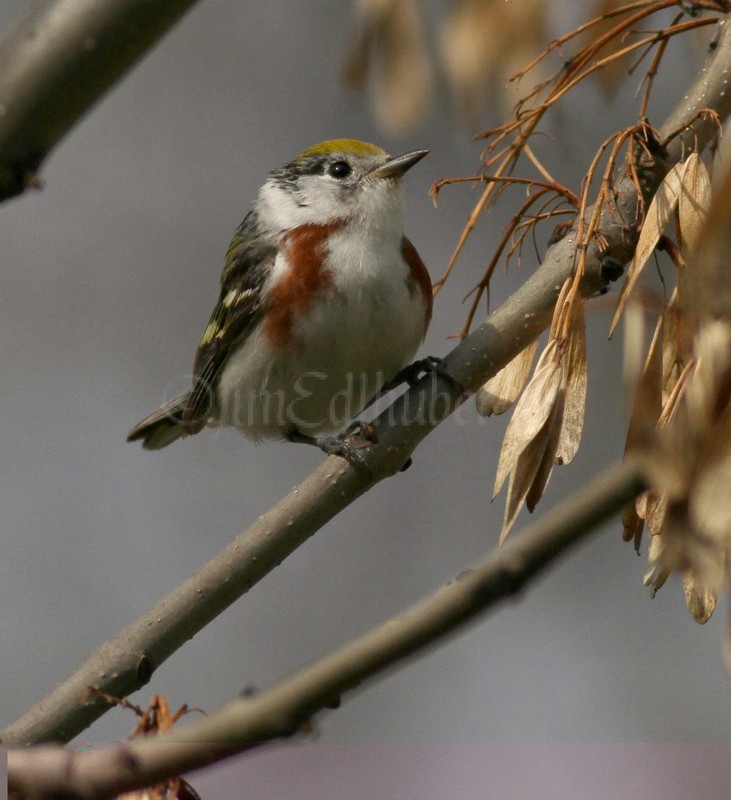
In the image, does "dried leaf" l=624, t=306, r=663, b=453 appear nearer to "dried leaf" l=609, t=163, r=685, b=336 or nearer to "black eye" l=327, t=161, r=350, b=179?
"dried leaf" l=609, t=163, r=685, b=336

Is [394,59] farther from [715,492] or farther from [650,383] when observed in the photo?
[715,492]

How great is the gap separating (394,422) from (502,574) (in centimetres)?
203

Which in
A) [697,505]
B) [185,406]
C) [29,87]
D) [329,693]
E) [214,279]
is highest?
[214,279]

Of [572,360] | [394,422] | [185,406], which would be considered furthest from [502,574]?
[185,406]

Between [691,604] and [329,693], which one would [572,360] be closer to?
[691,604]

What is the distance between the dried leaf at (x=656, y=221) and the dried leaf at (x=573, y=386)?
0.34 feet

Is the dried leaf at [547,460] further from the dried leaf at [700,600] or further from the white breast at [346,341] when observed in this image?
the white breast at [346,341]

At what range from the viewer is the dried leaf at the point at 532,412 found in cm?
266

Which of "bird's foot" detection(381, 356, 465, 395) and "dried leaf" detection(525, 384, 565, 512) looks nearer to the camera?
"dried leaf" detection(525, 384, 565, 512)

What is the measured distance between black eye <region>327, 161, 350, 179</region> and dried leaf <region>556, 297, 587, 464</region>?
9.41 feet

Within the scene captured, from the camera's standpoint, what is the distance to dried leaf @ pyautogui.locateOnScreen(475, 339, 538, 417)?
10.9 feet

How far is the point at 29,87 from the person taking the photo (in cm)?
151

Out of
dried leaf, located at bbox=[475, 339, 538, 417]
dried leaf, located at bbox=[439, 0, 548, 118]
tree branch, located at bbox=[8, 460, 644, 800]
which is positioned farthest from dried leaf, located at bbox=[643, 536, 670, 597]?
dried leaf, located at bbox=[439, 0, 548, 118]

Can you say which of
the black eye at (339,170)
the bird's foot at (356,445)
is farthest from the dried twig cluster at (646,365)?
the black eye at (339,170)
